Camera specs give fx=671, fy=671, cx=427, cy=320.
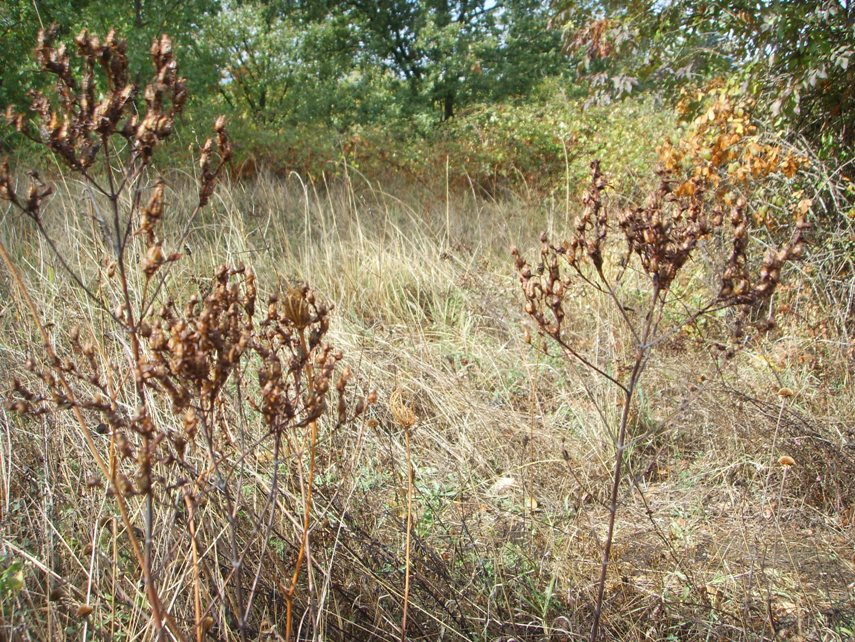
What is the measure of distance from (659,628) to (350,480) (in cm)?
107

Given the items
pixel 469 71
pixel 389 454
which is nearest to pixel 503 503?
pixel 389 454

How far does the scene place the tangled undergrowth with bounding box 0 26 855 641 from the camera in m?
1.25

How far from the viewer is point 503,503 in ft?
7.80

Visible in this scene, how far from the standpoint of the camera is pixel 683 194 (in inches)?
157

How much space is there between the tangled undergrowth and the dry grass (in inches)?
0.5

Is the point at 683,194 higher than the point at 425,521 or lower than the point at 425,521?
higher

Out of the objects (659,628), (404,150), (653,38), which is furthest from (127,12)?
(659,628)

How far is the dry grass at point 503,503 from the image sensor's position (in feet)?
5.77

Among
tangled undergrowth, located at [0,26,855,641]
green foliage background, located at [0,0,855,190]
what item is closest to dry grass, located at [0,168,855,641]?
tangled undergrowth, located at [0,26,855,641]

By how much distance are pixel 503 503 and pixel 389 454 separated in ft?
1.45

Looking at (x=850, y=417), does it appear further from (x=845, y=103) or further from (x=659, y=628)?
(x=845, y=103)

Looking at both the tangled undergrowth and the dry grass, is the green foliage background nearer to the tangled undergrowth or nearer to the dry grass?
the tangled undergrowth

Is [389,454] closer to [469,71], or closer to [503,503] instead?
[503,503]

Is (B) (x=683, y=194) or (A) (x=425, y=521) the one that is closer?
(A) (x=425, y=521)
